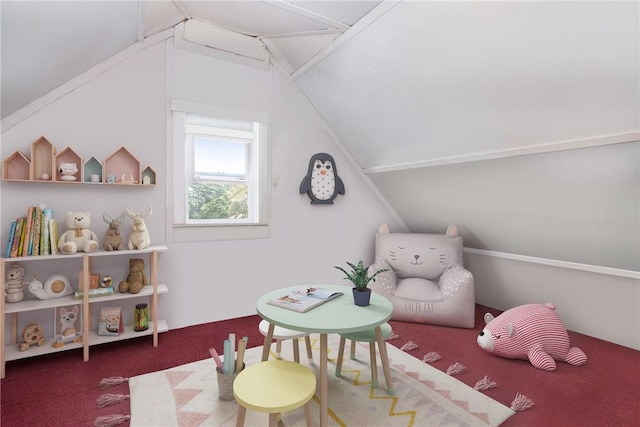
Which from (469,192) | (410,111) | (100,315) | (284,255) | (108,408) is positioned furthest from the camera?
(284,255)

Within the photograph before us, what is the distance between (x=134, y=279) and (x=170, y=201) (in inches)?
26.1

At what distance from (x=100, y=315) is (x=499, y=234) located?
3389 mm

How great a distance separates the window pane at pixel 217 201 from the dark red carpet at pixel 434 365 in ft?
3.29

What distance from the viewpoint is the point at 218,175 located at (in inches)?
121

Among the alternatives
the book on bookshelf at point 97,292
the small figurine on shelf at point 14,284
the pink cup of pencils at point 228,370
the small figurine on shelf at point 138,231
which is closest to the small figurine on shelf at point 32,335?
the small figurine on shelf at point 14,284

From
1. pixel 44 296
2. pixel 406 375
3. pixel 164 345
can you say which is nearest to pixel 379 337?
pixel 406 375

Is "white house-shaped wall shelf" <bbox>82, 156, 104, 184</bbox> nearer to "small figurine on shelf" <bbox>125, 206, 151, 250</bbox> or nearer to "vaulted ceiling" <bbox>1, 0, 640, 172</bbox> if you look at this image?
"small figurine on shelf" <bbox>125, 206, 151, 250</bbox>

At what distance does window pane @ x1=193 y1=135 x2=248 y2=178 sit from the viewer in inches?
117

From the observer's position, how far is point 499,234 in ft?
10.2

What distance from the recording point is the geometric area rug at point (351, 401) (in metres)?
1.66

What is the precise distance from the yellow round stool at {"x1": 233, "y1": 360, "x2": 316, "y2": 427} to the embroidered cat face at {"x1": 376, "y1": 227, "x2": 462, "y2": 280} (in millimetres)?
2052

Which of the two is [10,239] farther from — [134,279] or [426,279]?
[426,279]

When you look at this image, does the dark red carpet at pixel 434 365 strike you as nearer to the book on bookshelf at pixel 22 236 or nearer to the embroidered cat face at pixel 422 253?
the embroidered cat face at pixel 422 253

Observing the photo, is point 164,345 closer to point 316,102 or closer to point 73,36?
point 73,36
